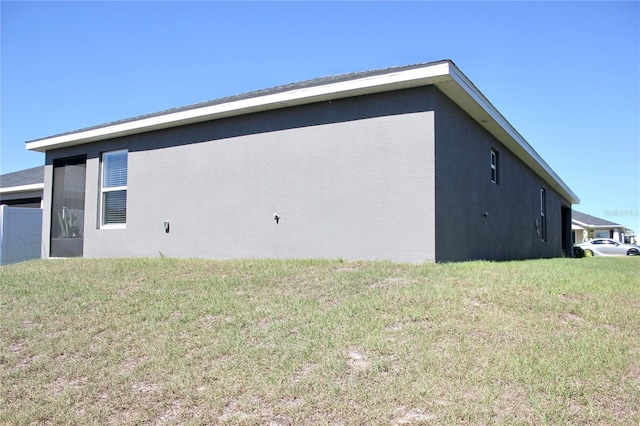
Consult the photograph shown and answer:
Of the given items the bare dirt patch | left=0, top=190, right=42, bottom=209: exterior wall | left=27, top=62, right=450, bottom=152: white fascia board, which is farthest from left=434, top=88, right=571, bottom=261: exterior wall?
left=0, top=190, right=42, bottom=209: exterior wall

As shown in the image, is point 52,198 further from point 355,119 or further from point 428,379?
point 428,379

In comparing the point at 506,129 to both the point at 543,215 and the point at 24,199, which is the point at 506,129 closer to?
the point at 543,215

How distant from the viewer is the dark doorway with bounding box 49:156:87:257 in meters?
13.3

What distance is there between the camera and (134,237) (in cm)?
1210

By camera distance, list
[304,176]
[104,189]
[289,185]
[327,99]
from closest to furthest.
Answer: [327,99], [304,176], [289,185], [104,189]

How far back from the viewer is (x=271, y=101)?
9.61 m

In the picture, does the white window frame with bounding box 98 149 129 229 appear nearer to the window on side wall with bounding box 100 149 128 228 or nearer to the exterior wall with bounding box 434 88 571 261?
the window on side wall with bounding box 100 149 128 228

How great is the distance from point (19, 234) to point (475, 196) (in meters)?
12.1

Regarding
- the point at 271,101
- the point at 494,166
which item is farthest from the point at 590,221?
the point at 271,101

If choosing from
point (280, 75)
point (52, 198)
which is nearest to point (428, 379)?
point (280, 75)

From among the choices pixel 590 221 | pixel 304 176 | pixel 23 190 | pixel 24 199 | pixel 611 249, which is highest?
pixel 590 221

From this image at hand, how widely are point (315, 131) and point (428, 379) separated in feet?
20.6

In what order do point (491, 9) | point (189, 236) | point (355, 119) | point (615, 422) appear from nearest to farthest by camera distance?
1. point (615, 422)
2. point (355, 119)
3. point (491, 9)
4. point (189, 236)

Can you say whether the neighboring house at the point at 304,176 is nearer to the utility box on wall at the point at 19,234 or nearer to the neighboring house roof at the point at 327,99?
the neighboring house roof at the point at 327,99
